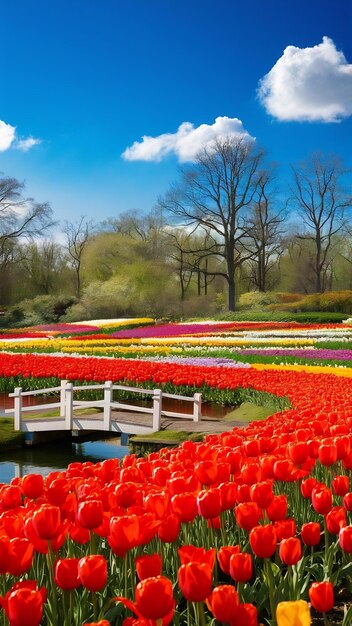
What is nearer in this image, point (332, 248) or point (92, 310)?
point (92, 310)

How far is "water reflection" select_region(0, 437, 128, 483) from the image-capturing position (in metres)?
8.15

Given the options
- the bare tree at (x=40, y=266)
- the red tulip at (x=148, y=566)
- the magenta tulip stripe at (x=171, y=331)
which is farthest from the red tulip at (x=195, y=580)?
the bare tree at (x=40, y=266)

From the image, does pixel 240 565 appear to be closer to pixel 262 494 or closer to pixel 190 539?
pixel 262 494

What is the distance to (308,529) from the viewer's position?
2.37m

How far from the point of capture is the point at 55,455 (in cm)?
895

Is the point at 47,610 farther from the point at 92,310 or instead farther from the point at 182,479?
the point at 92,310

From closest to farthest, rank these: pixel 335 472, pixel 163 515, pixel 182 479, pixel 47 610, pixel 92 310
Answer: pixel 47 610
pixel 163 515
pixel 182 479
pixel 335 472
pixel 92 310

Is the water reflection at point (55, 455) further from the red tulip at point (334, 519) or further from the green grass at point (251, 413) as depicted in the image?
the red tulip at point (334, 519)

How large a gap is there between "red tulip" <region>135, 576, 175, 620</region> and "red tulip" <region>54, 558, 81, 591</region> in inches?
17.3

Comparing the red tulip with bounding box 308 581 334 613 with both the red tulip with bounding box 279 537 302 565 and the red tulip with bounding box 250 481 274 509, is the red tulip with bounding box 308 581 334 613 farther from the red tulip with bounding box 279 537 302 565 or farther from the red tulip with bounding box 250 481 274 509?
the red tulip with bounding box 250 481 274 509

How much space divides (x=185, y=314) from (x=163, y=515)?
42537 mm

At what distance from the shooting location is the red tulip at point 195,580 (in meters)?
1.57

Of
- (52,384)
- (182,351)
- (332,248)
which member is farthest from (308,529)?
(332,248)

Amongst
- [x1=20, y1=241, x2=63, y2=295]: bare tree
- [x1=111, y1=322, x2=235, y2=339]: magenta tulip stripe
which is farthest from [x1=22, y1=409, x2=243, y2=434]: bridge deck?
[x1=20, y1=241, x2=63, y2=295]: bare tree
